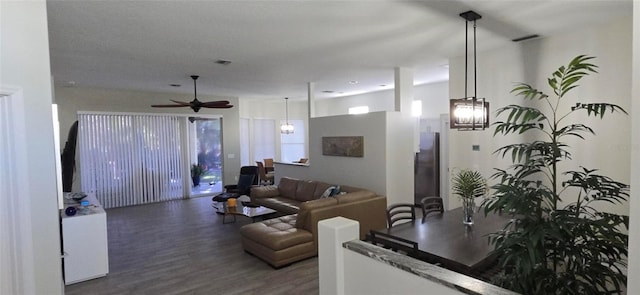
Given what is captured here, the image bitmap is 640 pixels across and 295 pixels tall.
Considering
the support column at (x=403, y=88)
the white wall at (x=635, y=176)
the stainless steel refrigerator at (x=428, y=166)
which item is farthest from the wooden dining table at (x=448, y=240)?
the stainless steel refrigerator at (x=428, y=166)

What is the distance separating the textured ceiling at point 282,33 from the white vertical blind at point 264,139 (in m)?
4.61

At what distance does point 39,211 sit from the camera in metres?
2.20

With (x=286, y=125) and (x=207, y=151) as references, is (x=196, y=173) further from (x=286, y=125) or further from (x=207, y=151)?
(x=286, y=125)

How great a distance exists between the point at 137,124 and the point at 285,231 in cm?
554

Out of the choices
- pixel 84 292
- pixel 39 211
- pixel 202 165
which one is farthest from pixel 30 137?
pixel 202 165

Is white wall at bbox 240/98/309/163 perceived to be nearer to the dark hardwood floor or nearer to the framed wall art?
the framed wall art

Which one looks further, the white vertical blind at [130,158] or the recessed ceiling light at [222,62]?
the white vertical blind at [130,158]

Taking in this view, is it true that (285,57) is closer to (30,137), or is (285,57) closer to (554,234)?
(30,137)

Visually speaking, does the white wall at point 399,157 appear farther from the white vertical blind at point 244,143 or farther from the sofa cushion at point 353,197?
the white vertical blind at point 244,143

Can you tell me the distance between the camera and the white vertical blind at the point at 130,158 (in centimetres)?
740

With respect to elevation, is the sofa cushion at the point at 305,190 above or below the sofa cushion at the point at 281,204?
above

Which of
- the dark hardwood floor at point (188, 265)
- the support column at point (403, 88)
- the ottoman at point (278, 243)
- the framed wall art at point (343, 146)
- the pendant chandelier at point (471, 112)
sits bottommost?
the dark hardwood floor at point (188, 265)

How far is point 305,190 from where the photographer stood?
6.50m

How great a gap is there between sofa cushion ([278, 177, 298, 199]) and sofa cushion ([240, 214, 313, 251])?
2.02m
